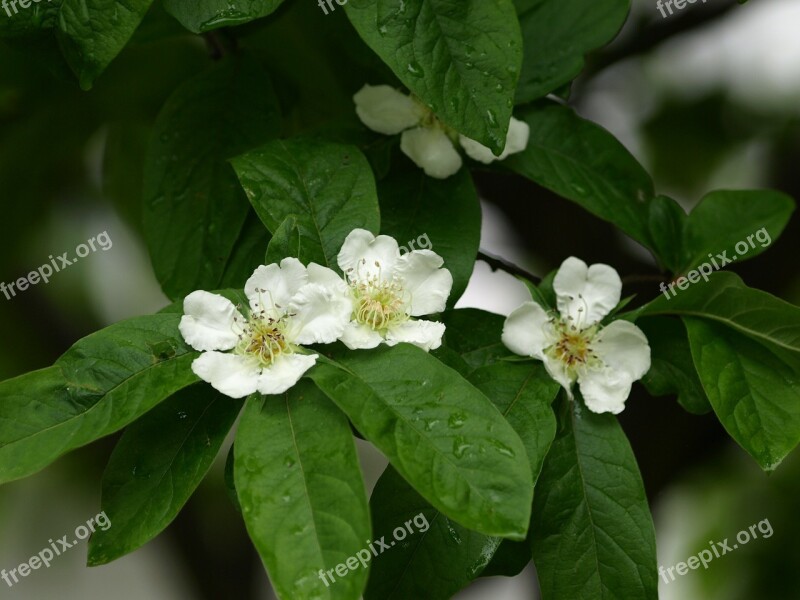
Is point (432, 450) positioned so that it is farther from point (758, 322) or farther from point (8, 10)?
point (8, 10)

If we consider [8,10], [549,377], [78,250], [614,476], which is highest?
[8,10]

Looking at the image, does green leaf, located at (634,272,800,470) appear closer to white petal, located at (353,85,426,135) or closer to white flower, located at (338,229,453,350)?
white flower, located at (338,229,453,350)

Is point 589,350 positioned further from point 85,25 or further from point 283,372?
point 85,25

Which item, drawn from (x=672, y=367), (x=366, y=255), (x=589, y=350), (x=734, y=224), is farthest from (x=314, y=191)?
(x=734, y=224)

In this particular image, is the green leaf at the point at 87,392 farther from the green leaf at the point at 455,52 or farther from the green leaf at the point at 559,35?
the green leaf at the point at 559,35

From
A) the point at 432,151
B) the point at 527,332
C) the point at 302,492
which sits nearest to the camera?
the point at 302,492

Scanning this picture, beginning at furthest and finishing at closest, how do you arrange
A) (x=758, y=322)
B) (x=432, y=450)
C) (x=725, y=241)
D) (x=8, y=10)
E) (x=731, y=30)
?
(x=731, y=30)
(x=725, y=241)
(x=758, y=322)
(x=8, y=10)
(x=432, y=450)

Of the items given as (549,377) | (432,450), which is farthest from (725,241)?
(432,450)
